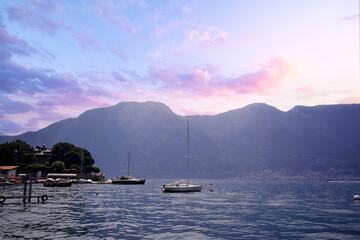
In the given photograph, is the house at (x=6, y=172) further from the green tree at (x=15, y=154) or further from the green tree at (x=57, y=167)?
the green tree at (x=57, y=167)

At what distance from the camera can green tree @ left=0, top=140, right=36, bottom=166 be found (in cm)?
13250

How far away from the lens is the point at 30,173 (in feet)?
450

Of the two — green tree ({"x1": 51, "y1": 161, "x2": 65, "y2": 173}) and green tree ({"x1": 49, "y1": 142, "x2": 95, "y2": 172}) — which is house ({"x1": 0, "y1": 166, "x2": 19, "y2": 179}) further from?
green tree ({"x1": 49, "y1": 142, "x2": 95, "y2": 172})

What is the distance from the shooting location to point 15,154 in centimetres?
13575

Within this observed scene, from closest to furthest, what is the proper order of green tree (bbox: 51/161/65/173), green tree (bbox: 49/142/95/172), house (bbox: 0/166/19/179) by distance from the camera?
house (bbox: 0/166/19/179) < green tree (bbox: 51/161/65/173) < green tree (bbox: 49/142/95/172)

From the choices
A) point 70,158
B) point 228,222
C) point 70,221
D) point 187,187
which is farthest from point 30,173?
point 228,222

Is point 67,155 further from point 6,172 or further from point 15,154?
point 6,172

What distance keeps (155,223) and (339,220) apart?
896 inches

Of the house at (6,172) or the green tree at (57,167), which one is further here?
the green tree at (57,167)

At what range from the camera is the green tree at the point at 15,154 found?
132m

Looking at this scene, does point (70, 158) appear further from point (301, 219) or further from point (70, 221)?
point (301, 219)

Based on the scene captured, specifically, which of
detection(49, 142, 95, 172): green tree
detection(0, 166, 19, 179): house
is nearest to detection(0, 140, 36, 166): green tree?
detection(49, 142, 95, 172): green tree

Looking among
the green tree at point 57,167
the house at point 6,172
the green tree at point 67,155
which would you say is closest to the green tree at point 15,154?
Result: the green tree at point 57,167

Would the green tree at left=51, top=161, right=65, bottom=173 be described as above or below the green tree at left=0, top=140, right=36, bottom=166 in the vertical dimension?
below
